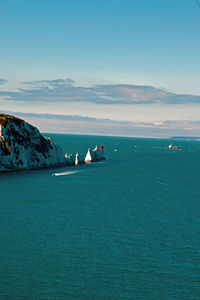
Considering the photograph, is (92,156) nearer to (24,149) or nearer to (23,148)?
(24,149)

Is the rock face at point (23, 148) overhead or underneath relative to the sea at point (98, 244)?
overhead

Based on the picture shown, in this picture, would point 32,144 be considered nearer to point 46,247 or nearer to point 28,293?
point 46,247

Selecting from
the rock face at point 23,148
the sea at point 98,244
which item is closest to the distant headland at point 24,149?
the rock face at point 23,148

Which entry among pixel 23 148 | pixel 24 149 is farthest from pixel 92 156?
pixel 23 148

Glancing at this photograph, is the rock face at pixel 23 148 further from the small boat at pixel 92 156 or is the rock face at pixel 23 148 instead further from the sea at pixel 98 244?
the sea at pixel 98 244

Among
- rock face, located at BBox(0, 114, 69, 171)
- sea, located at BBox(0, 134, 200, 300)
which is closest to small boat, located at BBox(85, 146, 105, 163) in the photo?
rock face, located at BBox(0, 114, 69, 171)
